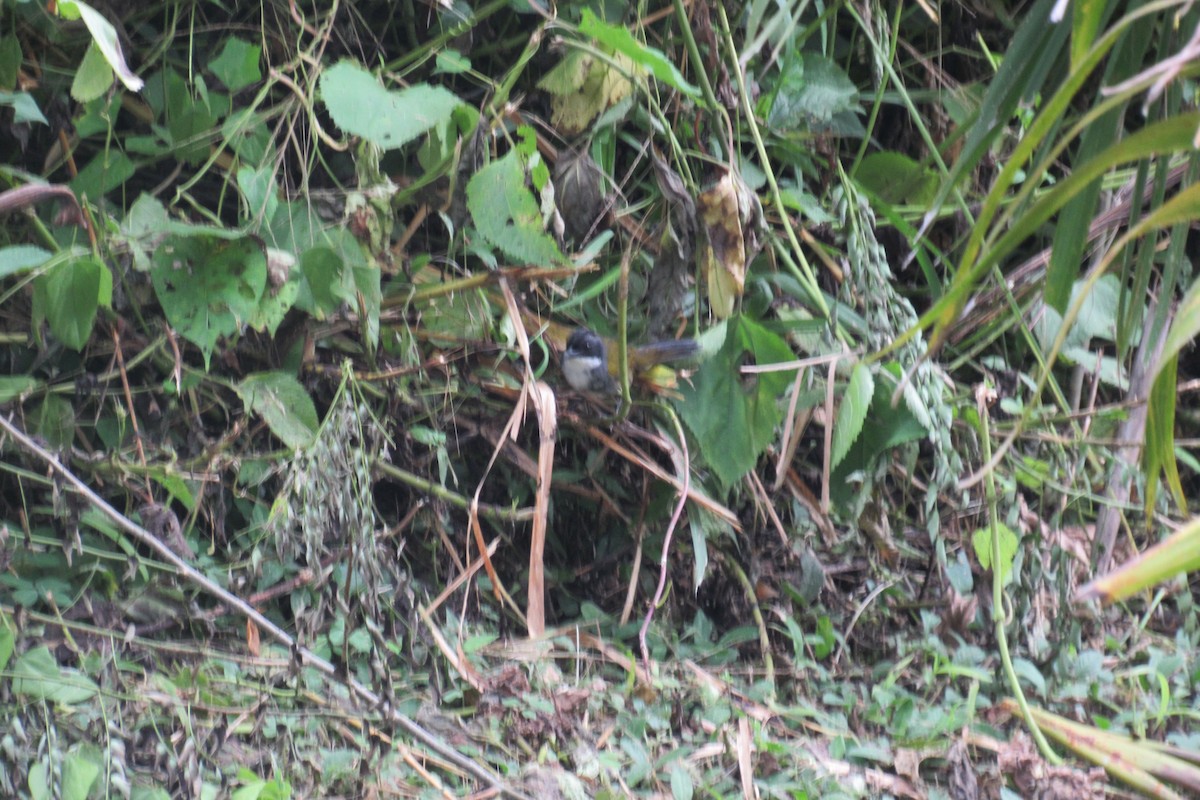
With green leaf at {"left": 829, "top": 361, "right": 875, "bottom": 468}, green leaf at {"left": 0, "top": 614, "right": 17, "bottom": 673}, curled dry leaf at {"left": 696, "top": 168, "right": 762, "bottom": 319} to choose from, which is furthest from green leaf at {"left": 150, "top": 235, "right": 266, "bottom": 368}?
green leaf at {"left": 829, "top": 361, "right": 875, "bottom": 468}

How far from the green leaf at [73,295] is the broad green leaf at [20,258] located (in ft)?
0.08

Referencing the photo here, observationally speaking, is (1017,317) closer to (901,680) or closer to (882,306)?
(882,306)

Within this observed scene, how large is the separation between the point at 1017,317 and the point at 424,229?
1.06 meters

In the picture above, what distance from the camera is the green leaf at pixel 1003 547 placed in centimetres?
158

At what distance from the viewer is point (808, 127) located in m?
1.94

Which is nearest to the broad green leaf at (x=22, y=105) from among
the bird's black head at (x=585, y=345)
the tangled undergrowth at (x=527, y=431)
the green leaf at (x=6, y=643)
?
the tangled undergrowth at (x=527, y=431)

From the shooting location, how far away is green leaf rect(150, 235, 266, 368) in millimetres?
1544

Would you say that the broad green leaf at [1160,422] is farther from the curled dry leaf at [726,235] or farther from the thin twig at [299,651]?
the thin twig at [299,651]

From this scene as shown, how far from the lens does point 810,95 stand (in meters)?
1.90

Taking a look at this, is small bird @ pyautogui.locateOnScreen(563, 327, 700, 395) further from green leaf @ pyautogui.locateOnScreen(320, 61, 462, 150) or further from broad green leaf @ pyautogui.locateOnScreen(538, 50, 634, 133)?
green leaf @ pyautogui.locateOnScreen(320, 61, 462, 150)

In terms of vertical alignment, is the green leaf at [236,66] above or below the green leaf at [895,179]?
below

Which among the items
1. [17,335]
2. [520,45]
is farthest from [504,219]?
[17,335]

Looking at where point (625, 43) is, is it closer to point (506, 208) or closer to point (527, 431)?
point (506, 208)

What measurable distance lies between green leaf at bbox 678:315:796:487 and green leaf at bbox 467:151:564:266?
33 cm
